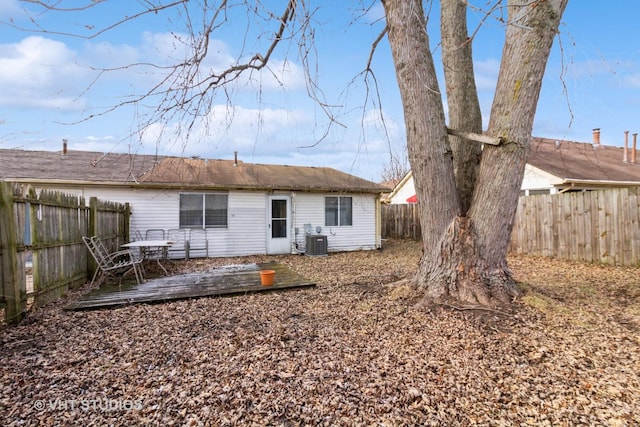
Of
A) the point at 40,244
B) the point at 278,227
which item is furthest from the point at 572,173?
the point at 40,244

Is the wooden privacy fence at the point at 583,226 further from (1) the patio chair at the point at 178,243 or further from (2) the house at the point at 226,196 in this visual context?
(1) the patio chair at the point at 178,243

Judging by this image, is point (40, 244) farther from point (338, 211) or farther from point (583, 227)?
point (583, 227)

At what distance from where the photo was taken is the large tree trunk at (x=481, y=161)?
3473 mm

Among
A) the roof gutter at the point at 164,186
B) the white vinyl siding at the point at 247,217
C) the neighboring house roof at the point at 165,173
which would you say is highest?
the neighboring house roof at the point at 165,173

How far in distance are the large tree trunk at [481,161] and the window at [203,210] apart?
730 centimetres

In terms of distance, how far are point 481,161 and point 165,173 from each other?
29.2 feet

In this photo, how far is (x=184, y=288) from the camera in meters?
5.31

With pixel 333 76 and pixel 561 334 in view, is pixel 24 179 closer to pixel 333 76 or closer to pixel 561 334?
pixel 333 76

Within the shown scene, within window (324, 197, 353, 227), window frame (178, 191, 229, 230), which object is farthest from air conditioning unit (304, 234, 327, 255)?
window frame (178, 191, 229, 230)

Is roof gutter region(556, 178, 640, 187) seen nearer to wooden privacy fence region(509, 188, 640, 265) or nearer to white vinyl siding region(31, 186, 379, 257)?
A: wooden privacy fence region(509, 188, 640, 265)

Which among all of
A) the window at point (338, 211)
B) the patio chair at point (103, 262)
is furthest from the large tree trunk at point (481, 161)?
the window at point (338, 211)

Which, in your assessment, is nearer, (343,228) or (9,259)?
(9,259)

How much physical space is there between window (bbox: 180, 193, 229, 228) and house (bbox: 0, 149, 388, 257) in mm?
28

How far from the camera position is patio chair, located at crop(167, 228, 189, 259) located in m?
9.36
